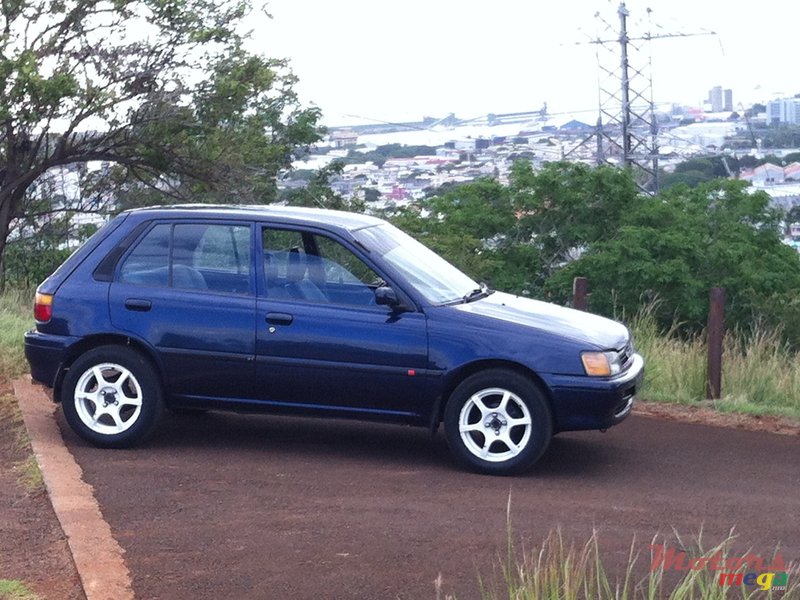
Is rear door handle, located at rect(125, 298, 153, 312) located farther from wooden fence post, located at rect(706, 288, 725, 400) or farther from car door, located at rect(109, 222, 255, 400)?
wooden fence post, located at rect(706, 288, 725, 400)

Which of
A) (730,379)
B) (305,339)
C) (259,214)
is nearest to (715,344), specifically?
(730,379)

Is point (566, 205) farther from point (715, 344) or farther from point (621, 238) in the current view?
point (715, 344)

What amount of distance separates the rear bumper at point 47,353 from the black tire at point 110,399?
0.12 m

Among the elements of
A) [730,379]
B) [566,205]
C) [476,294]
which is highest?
[566,205]

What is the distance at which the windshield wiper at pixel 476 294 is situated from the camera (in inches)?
316

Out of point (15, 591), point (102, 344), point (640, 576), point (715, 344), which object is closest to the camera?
point (15, 591)

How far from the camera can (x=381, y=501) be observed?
21.7ft

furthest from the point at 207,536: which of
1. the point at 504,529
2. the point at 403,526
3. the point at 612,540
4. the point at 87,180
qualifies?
the point at 87,180

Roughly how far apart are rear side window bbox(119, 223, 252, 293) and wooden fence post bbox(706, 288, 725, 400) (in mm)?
4173

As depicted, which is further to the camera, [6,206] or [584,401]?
[6,206]

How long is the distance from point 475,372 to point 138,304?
217 cm

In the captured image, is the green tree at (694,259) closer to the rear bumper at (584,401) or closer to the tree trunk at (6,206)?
the tree trunk at (6,206)

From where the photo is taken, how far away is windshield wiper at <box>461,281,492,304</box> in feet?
26.3

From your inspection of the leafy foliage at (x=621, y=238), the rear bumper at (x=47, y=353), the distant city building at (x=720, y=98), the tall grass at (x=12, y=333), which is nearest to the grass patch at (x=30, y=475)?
the rear bumper at (x=47, y=353)
